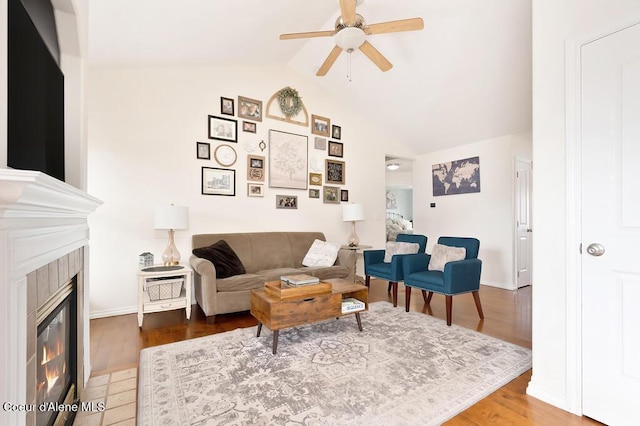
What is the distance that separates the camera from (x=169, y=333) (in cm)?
279

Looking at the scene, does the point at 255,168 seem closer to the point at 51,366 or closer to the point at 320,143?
the point at 320,143

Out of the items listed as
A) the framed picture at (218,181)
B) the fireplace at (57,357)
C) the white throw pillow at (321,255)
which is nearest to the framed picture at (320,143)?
the framed picture at (218,181)

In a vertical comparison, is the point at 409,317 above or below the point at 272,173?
below

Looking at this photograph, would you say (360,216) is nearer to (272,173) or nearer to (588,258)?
(272,173)

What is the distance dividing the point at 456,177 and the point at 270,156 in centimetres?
321

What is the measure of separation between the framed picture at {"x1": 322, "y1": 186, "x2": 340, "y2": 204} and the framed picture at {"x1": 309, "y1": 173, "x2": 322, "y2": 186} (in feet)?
0.43

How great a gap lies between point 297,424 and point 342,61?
13.6 ft

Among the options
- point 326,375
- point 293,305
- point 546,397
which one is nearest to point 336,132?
point 293,305

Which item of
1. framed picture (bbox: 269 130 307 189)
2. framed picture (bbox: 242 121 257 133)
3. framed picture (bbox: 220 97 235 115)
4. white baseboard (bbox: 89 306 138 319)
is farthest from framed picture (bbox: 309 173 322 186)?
white baseboard (bbox: 89 306 138 319)

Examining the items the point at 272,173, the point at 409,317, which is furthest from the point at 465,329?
the point at 272,173

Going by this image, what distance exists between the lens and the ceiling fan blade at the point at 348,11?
2.35 metres

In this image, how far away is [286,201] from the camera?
4469mm

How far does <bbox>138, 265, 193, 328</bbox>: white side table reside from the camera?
2.89m

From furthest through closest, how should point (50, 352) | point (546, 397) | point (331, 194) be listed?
point (331, 194) → point (546, 397) → point (50, 352)
